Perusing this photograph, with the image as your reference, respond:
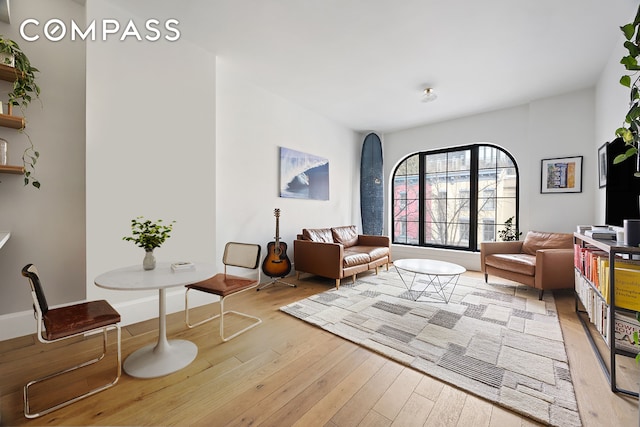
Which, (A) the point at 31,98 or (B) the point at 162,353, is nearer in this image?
(B) the point at 162,353

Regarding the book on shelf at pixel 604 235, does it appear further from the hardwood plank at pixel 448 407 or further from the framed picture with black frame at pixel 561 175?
the framed picture with black frame at pixel 561 175

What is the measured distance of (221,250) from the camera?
337cm

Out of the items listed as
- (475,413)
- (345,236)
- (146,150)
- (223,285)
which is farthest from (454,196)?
Result: (146,150)

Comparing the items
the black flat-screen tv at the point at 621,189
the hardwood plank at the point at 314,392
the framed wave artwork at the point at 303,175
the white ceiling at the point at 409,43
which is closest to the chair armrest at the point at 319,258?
the framed wave artwork at the point at 303,175

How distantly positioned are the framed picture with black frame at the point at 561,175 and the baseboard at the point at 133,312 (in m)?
4.94

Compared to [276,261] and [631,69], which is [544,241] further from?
[276,261]

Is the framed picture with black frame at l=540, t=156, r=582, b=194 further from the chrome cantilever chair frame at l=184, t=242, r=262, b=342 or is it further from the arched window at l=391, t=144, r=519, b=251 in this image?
the chrome cantilever chair frame at l=184, t=242, r=262, b=342

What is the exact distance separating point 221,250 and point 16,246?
1.74 metres

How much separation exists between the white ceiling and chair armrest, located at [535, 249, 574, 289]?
224cm

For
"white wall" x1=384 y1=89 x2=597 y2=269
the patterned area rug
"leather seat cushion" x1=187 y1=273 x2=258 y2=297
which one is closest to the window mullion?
"white wall" x1=384 y1=89 x2=597 y2=269

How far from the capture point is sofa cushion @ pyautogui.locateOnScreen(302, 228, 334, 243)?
4055mm

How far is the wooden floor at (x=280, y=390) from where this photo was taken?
1.39 meters

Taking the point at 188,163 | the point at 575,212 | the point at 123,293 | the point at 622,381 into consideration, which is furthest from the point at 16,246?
the point at 575,212

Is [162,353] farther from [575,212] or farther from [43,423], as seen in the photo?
[575,212]
